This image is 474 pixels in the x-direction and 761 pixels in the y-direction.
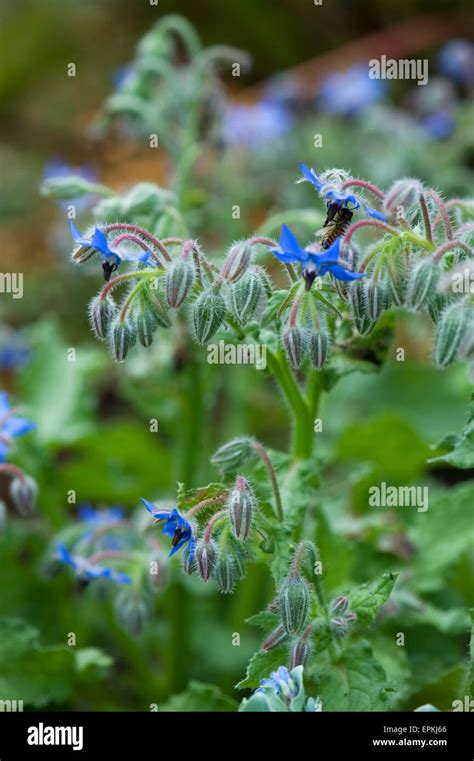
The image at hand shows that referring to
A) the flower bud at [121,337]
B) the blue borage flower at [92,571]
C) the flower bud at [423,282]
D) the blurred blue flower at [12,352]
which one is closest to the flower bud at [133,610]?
the blue borage flower at [92,571]

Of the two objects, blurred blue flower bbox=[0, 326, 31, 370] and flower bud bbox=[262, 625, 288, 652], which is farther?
blurred blue flower bbox=[0, 326, 31, 370]

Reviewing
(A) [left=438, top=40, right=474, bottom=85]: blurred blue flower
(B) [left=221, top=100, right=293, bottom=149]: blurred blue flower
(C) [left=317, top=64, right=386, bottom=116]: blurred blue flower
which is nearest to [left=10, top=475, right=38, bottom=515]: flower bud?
(B) [left=221, top=100, right=293, bottom=149]: blurred blue flower

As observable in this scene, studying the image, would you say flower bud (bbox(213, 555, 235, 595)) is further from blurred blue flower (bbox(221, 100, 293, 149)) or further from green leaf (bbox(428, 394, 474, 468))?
blurred blue flower (bbox(221, 100, 293, 149))

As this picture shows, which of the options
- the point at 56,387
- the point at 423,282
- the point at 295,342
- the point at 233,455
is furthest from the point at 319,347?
the point at 56,387

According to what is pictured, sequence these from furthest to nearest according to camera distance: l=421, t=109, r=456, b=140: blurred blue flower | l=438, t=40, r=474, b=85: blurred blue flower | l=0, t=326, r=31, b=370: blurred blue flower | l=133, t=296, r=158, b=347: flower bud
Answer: l=438, t=40, r=474, b=85: blurred blue flower < l=421, t=109, r=456, b=140: blurred blue flower < l=0, t=326, r=31, b=370: blurred blue flower < l=133, t=296, r=158, b=347: flower bud

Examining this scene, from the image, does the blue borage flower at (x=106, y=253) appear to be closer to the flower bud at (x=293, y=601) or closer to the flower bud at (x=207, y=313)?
the flower bud at (x=207, y=313)
